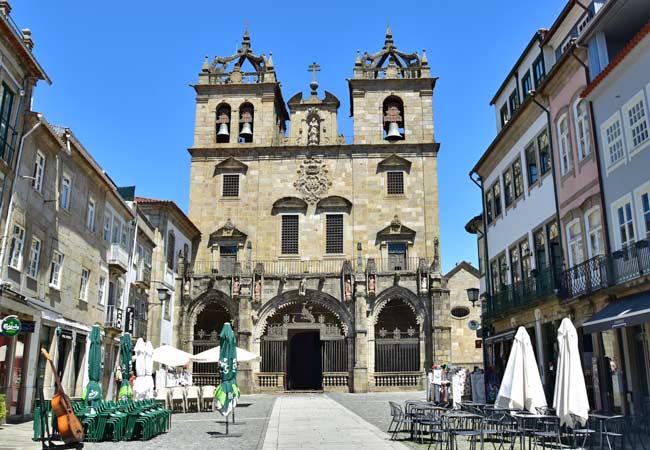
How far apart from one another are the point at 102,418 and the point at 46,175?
996cm

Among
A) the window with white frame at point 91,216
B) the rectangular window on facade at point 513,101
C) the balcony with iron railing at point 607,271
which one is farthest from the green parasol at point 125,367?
the rectangular window on facade at point 513,101

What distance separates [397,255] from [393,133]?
315 inches

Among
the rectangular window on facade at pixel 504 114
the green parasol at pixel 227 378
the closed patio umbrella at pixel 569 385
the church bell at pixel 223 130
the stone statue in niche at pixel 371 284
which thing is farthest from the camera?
the church bell at pixel 223 130


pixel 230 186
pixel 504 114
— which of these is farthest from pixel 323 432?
pixel 230 186

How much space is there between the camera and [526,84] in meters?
23.3

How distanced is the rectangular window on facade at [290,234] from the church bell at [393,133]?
7.91 m

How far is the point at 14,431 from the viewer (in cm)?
1504

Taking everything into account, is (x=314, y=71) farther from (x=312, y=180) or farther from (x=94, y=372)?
(x=94, y=372)

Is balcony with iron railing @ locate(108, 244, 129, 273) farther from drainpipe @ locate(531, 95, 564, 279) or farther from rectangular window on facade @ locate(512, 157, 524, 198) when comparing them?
drainpipe @ locate(531, 95, 564, 279)

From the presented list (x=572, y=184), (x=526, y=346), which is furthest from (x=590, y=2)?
(x=526, y=346)

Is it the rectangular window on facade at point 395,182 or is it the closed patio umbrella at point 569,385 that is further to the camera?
the rectangular window on facade at point 395,182

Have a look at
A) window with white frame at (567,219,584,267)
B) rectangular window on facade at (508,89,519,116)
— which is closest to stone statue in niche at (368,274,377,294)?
rectangular window on facade at (508,89,519,116)

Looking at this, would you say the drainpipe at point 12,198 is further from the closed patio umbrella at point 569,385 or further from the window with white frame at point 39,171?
the closed patio umbrella at point 569,385

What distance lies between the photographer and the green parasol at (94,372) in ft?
49.5
